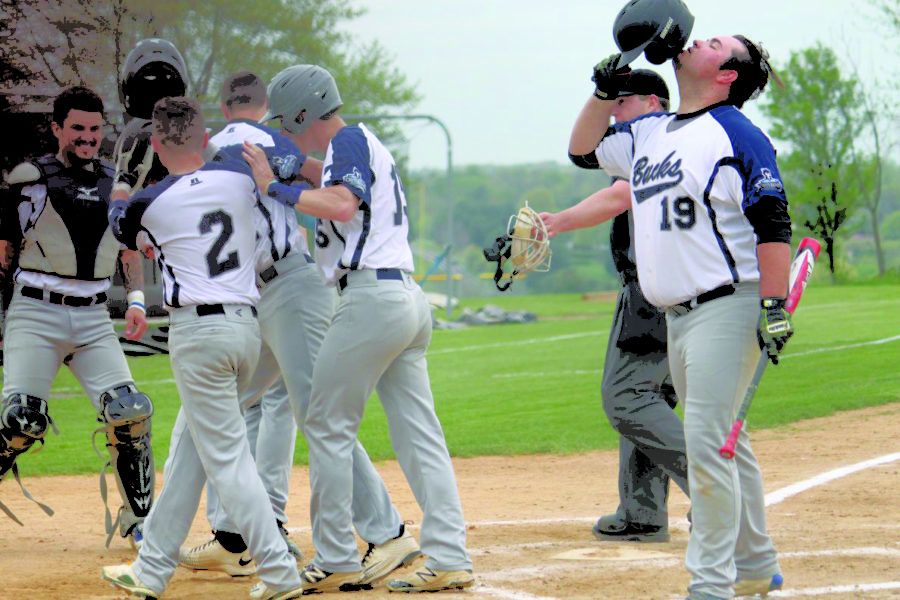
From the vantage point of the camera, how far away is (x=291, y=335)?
18.1 feet

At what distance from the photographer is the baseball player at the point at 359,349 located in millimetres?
5199

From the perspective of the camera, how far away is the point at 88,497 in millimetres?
8719

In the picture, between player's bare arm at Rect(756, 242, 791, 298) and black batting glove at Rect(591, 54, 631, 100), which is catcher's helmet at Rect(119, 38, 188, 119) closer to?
black batting glove at Rect(591, 54, 631, 100)

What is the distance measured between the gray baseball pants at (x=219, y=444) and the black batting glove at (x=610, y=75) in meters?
1.76

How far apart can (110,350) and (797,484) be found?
4.38 metres

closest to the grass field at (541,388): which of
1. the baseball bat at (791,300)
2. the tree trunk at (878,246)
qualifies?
the baseball bat at (791,300)

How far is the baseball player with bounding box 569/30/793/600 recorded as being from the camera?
178 inches

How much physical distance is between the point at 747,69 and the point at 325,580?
2759mm

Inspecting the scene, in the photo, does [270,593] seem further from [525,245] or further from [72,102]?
[72,102]

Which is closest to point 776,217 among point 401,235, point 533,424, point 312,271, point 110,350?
point 401,235

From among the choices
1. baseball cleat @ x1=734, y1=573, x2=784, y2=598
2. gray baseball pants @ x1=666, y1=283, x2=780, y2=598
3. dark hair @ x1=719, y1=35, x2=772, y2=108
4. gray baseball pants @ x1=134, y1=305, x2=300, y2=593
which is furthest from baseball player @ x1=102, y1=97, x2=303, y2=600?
dark hair @ x1=719, y1=35, x2=772, y2=108

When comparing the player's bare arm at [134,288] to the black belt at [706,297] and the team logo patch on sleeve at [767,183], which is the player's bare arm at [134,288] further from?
the team logo patch on sleeve at [767,183]

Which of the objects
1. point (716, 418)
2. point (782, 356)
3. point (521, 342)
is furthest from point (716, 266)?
point (521, 342)

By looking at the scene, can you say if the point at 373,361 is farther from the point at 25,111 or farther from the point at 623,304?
the point at 25,111
